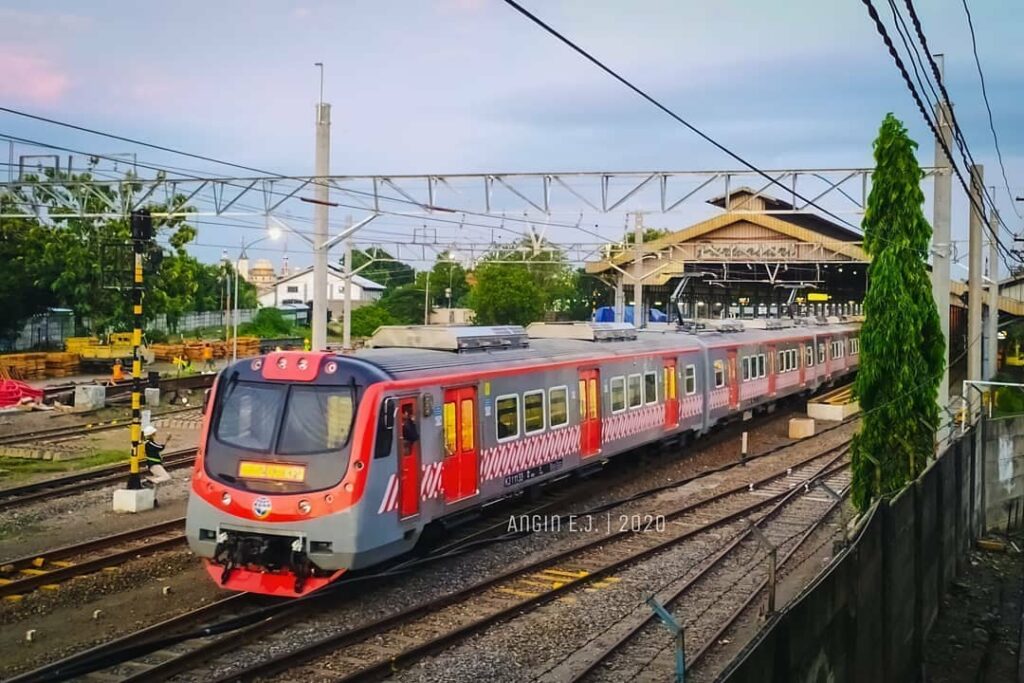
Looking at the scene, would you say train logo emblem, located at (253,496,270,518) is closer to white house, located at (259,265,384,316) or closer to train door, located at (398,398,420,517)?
train door, located at (398,398,420,517)

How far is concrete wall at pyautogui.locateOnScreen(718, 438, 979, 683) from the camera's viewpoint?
6.82 m

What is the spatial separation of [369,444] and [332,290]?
75.7 metres

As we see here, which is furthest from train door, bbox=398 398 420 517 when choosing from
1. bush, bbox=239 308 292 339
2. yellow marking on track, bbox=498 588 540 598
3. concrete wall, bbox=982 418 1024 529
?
bush, bbox=239 308 292 339

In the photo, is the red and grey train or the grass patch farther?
the grass patch

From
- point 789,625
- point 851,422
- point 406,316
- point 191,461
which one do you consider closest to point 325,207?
point 191,461

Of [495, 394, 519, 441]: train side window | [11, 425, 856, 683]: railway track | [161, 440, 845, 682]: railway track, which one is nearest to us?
[11, 425, 856, 683]: railway track

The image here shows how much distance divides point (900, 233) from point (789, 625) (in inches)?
456

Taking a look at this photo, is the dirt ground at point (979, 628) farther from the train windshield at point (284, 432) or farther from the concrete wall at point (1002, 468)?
the train windshield at point (284, 432)

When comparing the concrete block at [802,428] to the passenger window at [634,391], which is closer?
the passenger window at [634,391]

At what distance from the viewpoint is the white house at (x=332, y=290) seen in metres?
80.0

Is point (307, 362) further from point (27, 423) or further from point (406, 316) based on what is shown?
point (406, 316)

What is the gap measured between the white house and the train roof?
50.3 meters

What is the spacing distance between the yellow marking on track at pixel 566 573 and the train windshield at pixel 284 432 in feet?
11.5

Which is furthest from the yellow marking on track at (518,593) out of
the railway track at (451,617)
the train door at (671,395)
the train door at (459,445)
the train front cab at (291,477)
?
the train door at (671,395)
